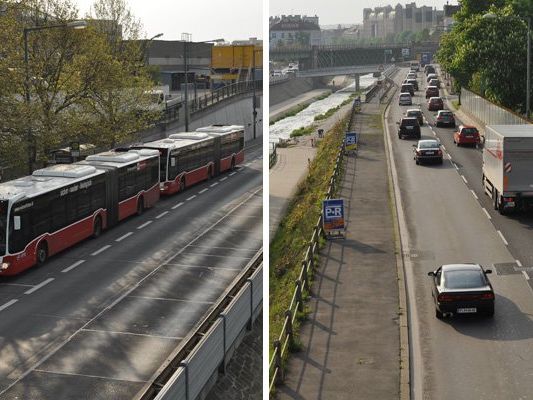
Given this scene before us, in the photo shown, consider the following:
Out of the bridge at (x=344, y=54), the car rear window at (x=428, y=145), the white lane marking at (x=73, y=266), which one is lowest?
the white lane marking at (x=73, y=266)

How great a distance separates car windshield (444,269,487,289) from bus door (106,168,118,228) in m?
12.5

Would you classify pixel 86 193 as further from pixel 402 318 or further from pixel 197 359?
pixel 197 359

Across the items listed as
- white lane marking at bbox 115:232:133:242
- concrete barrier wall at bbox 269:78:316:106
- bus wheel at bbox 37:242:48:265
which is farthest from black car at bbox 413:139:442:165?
bus wheel at bbox 37:242:48:265

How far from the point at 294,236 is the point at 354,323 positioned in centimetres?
950

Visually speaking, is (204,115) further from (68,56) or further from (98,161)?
(98,161)

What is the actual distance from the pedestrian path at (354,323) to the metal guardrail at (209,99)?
997 inches

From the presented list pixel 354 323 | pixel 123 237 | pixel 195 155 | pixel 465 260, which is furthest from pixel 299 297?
pixel 195 155

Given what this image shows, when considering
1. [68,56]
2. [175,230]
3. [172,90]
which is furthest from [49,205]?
[172,90]

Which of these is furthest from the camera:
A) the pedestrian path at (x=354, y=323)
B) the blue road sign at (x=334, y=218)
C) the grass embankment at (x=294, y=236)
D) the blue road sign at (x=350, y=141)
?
the blue road sign at (x=350, y=141)

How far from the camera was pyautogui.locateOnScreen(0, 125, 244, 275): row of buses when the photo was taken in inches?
802

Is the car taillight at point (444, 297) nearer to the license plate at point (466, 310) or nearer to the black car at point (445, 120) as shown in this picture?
the license plate at point (466, 310)

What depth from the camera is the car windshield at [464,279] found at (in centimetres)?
1623

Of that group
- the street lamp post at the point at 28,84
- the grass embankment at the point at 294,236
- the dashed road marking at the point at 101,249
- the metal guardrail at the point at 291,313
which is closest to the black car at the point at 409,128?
the grass embankment at the point at 294,236

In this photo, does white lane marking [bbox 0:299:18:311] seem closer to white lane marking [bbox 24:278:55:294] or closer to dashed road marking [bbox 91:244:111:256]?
white lane marking [bbox 24:278:55:294]
